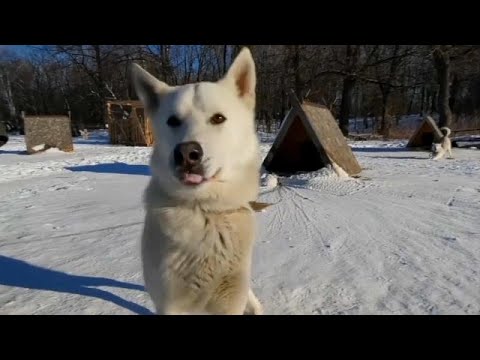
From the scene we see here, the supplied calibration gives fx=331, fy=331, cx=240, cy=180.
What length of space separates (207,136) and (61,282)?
2.17m

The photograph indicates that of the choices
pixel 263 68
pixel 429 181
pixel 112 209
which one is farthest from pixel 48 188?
pixel 263 68

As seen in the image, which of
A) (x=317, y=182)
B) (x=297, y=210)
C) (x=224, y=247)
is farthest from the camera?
(x=317, y=182)

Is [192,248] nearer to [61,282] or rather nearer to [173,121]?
[173,121]

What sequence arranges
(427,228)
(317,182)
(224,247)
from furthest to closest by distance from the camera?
(317,182), (427,228), (224,247)

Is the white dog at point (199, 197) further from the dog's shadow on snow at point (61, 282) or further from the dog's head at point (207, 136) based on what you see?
the dog's shadow on snow at point (61, 282)

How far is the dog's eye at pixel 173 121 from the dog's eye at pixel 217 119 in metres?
0.18

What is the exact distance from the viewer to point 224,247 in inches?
72.4

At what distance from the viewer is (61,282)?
2.94 meters

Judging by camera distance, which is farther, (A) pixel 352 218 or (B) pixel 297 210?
(B) pixel 297 210

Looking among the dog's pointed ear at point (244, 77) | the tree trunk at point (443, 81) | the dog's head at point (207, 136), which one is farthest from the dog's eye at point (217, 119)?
the tree trunk at point (443, 81)

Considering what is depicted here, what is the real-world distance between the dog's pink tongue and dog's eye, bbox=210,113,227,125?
1.11 feet

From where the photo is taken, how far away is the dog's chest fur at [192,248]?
1768mm
